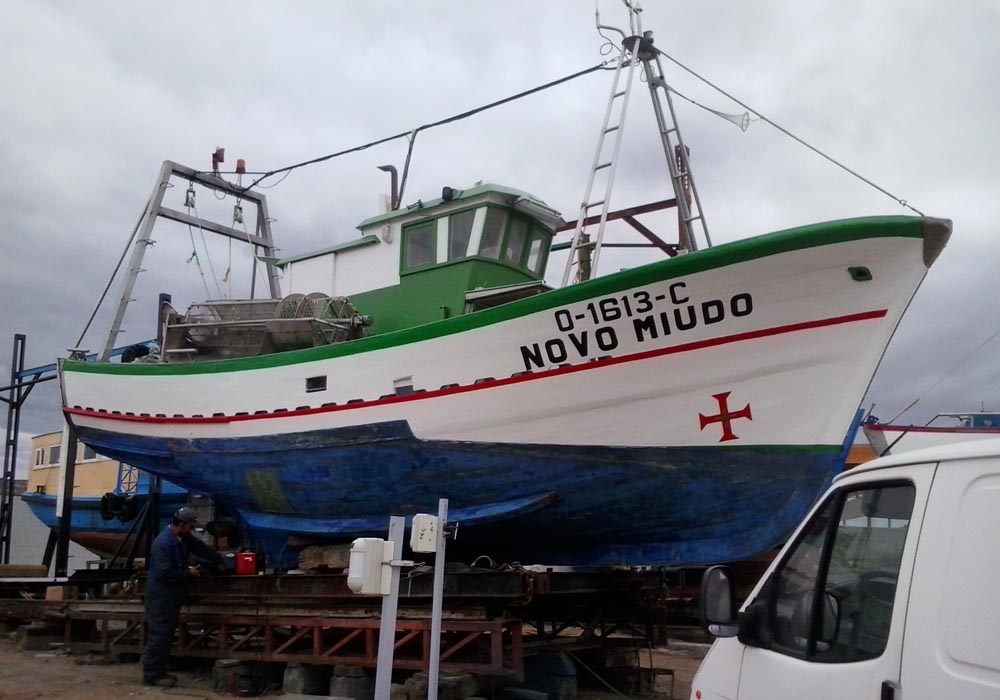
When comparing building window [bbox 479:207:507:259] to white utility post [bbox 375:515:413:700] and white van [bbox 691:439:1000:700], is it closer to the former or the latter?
white utility post [bbox 375:515:413:700]

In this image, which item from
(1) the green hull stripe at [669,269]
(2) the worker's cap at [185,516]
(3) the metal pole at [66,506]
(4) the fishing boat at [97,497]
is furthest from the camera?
(4) the fishing boat at [97,497]

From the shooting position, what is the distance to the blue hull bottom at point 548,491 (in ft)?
23.4

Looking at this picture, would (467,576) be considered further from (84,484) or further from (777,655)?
(84,484)

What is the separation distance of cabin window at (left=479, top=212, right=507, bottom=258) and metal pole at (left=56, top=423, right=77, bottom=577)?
7011 mm

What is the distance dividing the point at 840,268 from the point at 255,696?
6484 mm

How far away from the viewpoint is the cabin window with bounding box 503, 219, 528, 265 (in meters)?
9.89

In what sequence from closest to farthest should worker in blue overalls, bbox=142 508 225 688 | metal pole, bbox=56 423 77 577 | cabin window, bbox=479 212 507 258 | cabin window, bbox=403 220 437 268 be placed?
worker in blue overalls, bbox=142 508 225 688 < cabin window, bbox=479 212 507 258 < cabin window, bbox=403 220 437 268 < metal pole, bbox=56 423 77 577

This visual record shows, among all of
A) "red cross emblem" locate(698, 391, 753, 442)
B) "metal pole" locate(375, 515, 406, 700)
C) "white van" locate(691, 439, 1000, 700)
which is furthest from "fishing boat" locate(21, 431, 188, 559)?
"white van" locate(691, 439, 1000, 700)

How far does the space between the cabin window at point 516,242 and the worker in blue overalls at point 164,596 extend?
15.1 ft

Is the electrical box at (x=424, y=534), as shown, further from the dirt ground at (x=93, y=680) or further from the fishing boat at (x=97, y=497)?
the fishing boat at (x=97, y=497)

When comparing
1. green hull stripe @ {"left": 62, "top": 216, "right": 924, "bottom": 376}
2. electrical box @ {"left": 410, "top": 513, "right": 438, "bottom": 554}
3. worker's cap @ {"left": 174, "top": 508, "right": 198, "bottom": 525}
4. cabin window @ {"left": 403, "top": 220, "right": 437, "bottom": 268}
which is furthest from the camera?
cabin window @ {"left": 403, "top": 220, "right": 437, "bottom": 268}

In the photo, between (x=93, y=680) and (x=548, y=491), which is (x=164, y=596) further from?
(x=548, y=491)

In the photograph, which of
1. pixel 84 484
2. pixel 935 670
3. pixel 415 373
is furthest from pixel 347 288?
pixel 84 484

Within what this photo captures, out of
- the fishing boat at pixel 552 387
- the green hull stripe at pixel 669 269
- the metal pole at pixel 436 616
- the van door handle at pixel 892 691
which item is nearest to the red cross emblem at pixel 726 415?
the fishing boat at pixel 552 387
